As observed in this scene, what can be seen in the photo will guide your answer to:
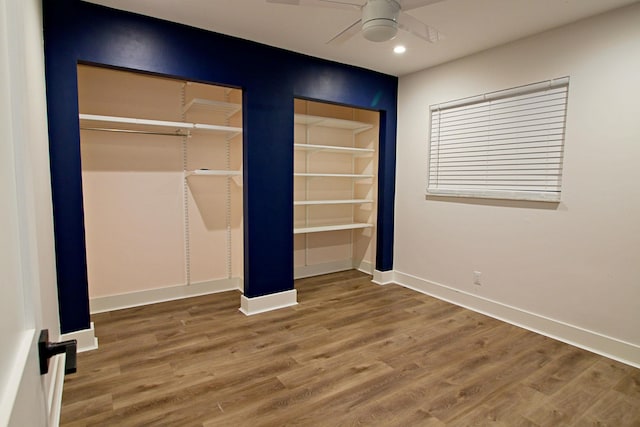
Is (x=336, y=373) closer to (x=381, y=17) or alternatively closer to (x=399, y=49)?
(x=381, y=17)

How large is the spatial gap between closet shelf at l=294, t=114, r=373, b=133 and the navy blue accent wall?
0.40 meters

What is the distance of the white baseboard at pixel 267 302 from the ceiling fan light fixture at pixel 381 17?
2556 mm

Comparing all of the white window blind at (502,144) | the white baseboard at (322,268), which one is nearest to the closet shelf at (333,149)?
the white window blind at (502,144)

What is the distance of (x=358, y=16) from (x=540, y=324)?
304 cm

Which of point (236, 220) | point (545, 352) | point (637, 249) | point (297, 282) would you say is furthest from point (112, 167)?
point (637, 249)

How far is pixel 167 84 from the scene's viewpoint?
3.62 m

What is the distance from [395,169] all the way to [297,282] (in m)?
1.91

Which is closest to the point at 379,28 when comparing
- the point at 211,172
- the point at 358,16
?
the point at 358,16

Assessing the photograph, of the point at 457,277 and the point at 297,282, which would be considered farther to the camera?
the point at 297,282

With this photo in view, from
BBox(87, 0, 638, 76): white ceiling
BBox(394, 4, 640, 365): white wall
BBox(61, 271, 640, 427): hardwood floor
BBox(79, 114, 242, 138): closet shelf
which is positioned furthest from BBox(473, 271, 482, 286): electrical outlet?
BBox(79, 114, 242, 138): closet shelf

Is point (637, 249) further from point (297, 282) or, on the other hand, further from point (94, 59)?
point (94, 59)

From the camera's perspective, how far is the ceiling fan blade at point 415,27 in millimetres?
2086

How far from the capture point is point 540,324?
311 cm

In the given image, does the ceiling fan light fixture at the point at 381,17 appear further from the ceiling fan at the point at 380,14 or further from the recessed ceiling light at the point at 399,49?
the recessed ceiling light at the point at 399,49
